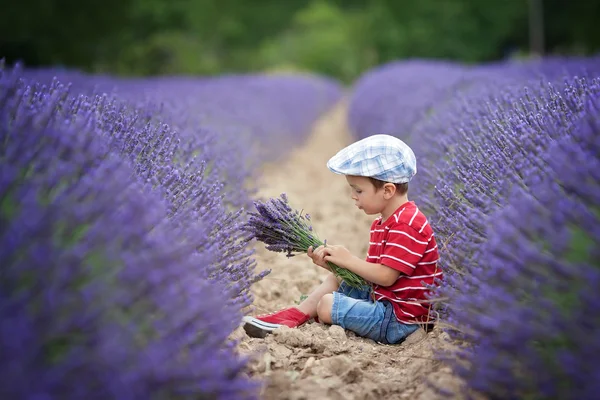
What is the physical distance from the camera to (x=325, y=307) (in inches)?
106

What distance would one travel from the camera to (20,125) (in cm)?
188

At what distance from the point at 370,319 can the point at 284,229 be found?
1.82 ft

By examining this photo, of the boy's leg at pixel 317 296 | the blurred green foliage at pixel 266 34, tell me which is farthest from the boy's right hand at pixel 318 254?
the blurred green foliage at pixel 266 34

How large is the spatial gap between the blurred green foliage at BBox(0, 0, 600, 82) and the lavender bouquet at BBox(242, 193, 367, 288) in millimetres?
17447

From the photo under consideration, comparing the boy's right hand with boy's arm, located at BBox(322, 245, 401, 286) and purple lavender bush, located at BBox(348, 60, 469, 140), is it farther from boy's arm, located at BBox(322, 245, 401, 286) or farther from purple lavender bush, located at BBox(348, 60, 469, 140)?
purple lavender bush, located at BBox(348, 60, 469, 140)

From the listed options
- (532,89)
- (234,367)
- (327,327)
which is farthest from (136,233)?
(532,89)

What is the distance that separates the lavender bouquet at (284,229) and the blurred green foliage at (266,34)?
1745 centimetres

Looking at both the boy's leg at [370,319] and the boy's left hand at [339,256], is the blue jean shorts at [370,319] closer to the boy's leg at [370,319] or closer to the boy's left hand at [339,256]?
the boy's leg at [370,319]

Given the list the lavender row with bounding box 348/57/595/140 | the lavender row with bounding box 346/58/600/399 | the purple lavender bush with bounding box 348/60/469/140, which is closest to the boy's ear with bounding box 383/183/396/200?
the lavender row with bounding box 346/58/600/399

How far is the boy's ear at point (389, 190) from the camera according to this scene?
258cm

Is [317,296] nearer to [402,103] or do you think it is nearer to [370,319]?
[370,319]

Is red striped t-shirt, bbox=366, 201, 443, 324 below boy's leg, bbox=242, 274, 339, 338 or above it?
above

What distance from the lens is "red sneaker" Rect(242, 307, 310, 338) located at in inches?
101

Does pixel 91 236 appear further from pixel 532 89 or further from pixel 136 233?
pixel 532 89
